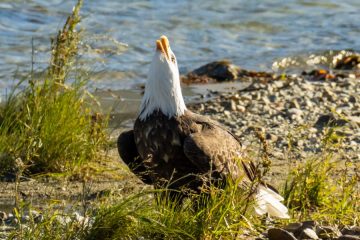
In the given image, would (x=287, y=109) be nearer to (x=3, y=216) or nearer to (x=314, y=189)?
(x=314, y=189)

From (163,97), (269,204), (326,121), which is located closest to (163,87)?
(163,97)

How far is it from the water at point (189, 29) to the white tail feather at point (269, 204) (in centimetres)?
556

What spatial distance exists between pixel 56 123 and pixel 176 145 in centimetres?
150

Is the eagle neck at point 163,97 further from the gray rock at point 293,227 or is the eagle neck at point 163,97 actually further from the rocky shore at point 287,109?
the gray rock at point 293,227

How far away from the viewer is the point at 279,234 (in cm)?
550

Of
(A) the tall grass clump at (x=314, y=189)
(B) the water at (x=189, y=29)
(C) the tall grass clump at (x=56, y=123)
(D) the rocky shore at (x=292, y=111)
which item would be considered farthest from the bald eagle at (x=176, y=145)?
(B) the water at (x=189, y=29)

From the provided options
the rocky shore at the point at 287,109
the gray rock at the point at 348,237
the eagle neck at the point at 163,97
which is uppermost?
the eagle neck at the point at 163,97

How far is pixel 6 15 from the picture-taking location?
48.4 ft

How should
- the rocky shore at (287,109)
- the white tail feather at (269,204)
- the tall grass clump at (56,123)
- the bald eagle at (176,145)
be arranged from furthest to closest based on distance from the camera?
the rocky shore at (287,109)
the tall grass clump at (56,123)
the bald eagle at (176,145)
the white tail feather at (269,204)

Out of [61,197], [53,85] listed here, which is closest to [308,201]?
[61,197]

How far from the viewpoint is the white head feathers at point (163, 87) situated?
6430mm

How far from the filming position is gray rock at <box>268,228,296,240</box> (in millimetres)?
5457

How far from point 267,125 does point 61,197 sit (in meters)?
2.78

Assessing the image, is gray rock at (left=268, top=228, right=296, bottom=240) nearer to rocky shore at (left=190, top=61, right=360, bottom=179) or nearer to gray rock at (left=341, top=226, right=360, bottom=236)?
gray rock at (left=341, top=226, right=360, bottom=236)
